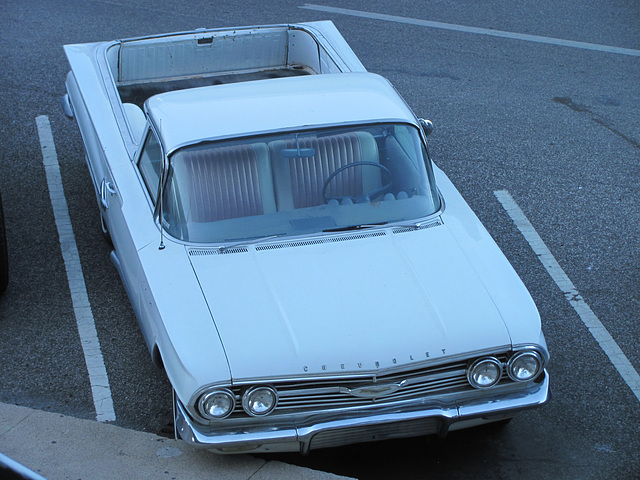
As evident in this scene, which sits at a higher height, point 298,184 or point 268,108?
point 268,108

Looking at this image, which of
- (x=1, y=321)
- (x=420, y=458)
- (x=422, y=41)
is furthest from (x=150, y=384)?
(x=422, y=41)

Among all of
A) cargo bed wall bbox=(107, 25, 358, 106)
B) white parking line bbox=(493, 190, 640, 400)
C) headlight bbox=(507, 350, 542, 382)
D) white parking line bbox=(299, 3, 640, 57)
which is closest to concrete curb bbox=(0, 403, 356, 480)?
headlight bbox=(507, 350, 542, 382)

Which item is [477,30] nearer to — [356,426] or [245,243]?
[245,243]

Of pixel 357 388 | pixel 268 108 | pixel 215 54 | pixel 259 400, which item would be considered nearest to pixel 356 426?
pixel 357 388

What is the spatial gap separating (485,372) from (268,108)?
2.03 m

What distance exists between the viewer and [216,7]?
10672 mm

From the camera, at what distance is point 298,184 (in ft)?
15.4

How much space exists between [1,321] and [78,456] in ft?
5.34

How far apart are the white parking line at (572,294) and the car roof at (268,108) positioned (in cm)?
182

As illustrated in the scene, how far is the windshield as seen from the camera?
4.54 meters

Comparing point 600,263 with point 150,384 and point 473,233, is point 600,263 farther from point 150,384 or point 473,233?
point 150,384

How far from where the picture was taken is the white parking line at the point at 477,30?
33.1 ft

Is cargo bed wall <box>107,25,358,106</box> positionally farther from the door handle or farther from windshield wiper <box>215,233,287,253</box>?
windshield wiper <box>215,233,287,253</box>

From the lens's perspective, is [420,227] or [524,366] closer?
[524,366]
